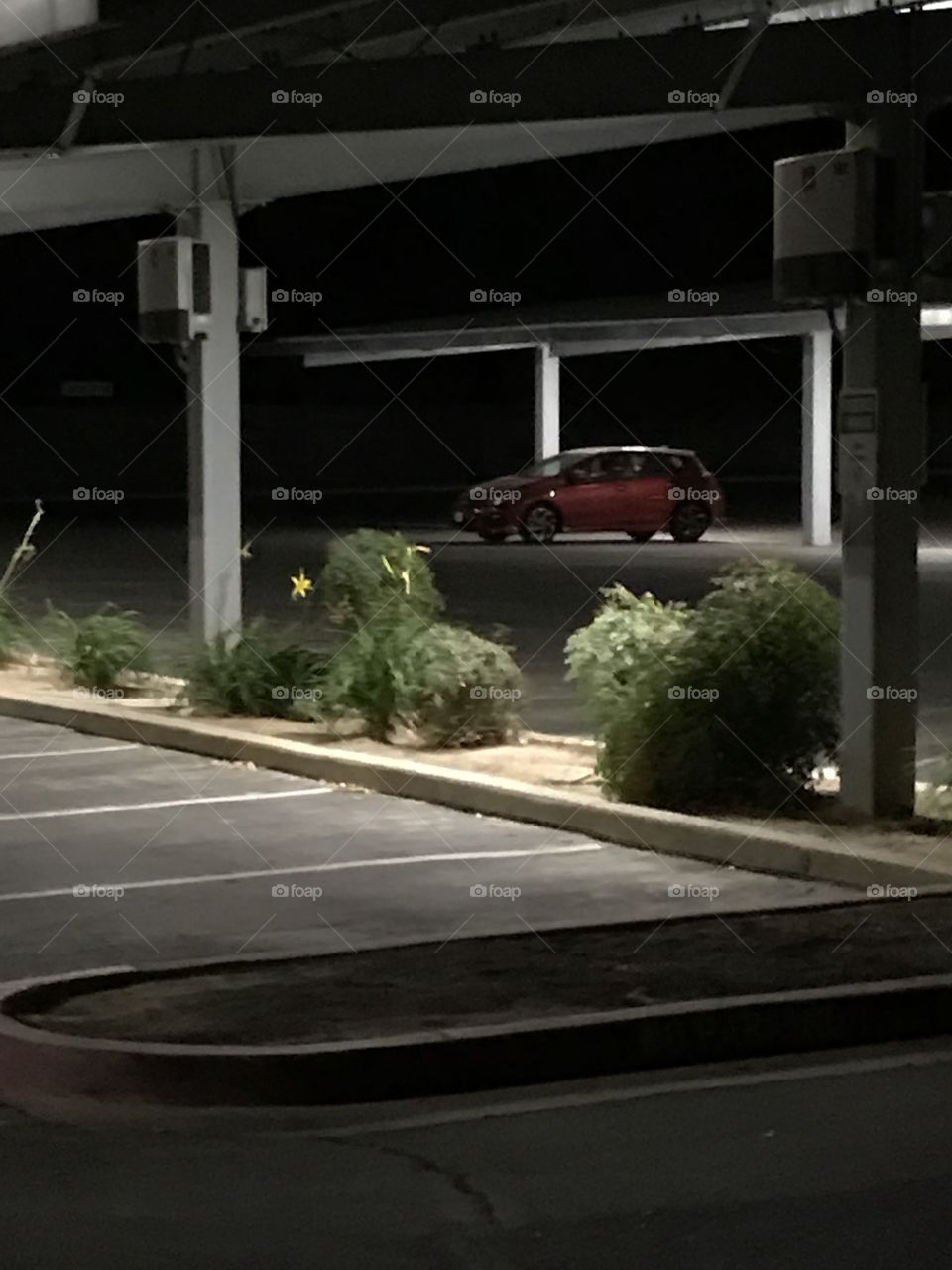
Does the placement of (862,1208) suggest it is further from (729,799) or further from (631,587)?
(631,587)

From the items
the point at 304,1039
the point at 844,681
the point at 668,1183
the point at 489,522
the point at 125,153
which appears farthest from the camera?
the point at 489,522

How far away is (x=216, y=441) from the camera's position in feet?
55.2

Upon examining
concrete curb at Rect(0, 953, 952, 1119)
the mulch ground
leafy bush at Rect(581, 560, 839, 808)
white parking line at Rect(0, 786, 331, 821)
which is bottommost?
concrete curb at Rect(0, 953, 952, 1119)

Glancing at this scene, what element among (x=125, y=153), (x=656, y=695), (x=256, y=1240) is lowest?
(x=256, y=1240)

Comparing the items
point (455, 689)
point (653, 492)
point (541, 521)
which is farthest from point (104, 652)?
point (653, 492)

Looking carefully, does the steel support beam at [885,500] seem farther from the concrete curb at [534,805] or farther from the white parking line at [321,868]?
the white parking line at [321,868]

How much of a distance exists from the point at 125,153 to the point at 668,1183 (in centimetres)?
1193

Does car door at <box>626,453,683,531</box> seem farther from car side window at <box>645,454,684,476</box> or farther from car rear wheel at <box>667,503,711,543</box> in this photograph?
car rear wheel at <box>667,503,711,543</box>

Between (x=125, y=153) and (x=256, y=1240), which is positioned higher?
(x=125, y=153)

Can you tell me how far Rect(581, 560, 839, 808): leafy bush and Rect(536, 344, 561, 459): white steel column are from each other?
26537 millimetres

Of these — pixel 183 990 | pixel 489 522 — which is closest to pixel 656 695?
pixel 183 990

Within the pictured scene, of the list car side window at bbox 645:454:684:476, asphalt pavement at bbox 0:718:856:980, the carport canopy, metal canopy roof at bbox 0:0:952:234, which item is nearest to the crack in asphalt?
asphalt pavement at bbox 0:718:856:980

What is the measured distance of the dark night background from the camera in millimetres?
52531

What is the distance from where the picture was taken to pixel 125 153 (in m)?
16.7
